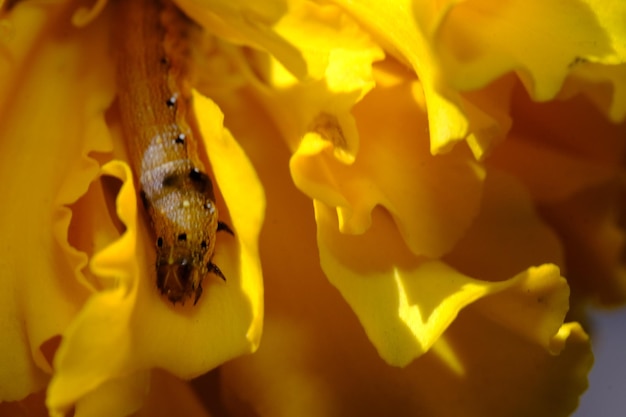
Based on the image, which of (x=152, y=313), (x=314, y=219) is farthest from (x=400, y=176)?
(x=152, y=313)

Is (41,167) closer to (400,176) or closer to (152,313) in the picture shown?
(152,313)

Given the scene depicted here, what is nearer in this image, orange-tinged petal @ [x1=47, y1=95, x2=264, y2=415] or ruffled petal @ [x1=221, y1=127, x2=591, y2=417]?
orange-tinged petal @ [x1=47, y1=95, x2=264, y2=415]

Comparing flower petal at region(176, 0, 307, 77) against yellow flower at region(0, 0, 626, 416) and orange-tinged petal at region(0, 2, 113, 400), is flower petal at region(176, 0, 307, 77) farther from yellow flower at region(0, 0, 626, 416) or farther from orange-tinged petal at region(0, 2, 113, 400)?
orange-tinged petal at region(0, 2, 113, 400)

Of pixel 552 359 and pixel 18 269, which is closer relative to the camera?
pixel 18 269

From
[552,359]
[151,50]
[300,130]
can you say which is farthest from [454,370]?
[151,50]

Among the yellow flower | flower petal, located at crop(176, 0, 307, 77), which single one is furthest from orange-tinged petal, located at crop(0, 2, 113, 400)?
flower petal, located at crop(176, 0, 307, 77)

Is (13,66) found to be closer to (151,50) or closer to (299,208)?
(151,50)

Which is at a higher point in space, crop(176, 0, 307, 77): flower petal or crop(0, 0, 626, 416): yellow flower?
crop(176, 0, 307, 77): flower petal
